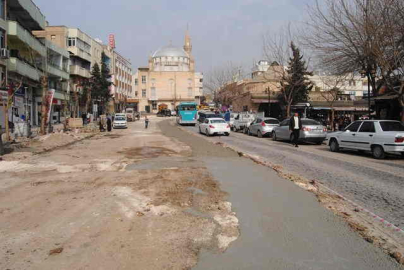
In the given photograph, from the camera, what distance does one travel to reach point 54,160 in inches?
532

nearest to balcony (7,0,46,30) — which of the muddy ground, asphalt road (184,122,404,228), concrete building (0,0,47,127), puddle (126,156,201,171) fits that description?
concrete building (0,0,47,127)

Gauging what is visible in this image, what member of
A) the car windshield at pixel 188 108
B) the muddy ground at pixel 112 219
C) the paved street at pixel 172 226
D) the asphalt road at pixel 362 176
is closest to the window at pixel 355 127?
the asphalt road at pixel 362 176

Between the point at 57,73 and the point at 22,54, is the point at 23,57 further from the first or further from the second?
the point at 57,73

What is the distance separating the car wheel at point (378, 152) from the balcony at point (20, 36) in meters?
27.1

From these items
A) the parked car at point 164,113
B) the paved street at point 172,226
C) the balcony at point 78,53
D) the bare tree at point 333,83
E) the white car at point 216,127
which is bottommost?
the paved street at point 172,226

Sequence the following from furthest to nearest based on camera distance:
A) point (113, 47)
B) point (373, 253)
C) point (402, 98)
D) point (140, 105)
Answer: point (140, 105)
point (113, 47)
point (402, 98)
point (373, 253)

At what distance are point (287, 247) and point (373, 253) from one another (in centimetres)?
103

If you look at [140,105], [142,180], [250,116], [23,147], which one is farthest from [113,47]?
[142,180]

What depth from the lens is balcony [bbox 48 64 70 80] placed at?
42597 millimetres

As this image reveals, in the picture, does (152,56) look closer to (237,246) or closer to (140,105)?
(140,105)

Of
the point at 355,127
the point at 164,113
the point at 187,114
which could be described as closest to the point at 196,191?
the point at 355,127

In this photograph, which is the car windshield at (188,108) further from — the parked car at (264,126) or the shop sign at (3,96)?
the shop sign at (3,96)

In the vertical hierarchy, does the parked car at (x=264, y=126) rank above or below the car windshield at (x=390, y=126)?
below

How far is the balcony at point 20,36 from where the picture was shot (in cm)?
2856
